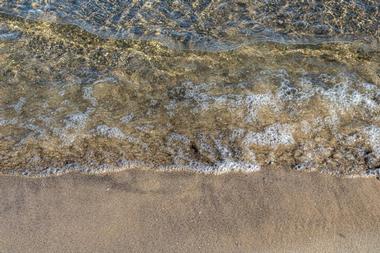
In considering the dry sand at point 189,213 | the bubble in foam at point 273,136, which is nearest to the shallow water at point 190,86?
the bubble in foam at point 273,136

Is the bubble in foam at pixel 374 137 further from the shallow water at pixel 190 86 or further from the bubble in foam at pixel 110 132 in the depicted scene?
the bubble in foam at pixel 110 132

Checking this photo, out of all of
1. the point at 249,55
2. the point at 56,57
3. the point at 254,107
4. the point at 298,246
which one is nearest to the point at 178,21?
the point at 249,55

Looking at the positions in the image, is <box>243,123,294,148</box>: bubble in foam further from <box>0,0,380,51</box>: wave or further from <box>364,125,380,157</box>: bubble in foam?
<box>0,0,380,51</box>: wave

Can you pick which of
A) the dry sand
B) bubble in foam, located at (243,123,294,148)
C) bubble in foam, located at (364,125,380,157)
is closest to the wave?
bubble in foam, located at (243,123,294,148)

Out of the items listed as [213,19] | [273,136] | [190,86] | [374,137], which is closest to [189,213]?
[273,136]

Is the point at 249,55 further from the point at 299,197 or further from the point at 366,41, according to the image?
the point at 299,197

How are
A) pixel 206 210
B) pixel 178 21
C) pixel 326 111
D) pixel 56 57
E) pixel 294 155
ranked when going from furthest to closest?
pixel 178 21
pixel 56 57
pixel 326 111
pixel 294 155
pixel 206 210
